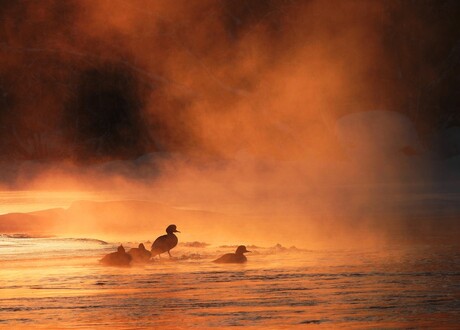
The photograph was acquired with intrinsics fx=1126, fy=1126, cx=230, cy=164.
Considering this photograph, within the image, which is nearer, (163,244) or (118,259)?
(118,259)

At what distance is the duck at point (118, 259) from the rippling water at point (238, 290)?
0.20 m

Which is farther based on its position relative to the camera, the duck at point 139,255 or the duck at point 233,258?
the duck at point 139,255

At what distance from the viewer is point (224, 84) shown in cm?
5044

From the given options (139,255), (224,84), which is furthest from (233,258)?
(224,84)

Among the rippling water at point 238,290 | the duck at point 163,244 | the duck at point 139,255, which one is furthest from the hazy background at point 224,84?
the rippling water at point 238,290

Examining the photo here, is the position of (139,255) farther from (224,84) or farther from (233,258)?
(224,84)

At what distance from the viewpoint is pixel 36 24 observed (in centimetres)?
5031

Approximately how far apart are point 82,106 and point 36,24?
4.21 m

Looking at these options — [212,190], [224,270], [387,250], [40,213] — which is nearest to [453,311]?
[224,270]

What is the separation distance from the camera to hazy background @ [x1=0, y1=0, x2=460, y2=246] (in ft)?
157

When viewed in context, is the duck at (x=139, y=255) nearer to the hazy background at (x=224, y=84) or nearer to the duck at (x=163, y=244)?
the duck at (x=163, y=244)

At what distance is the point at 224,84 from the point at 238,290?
34616mm

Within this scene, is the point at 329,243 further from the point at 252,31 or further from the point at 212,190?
the point at 252,31

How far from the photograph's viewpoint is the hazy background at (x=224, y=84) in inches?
1887
